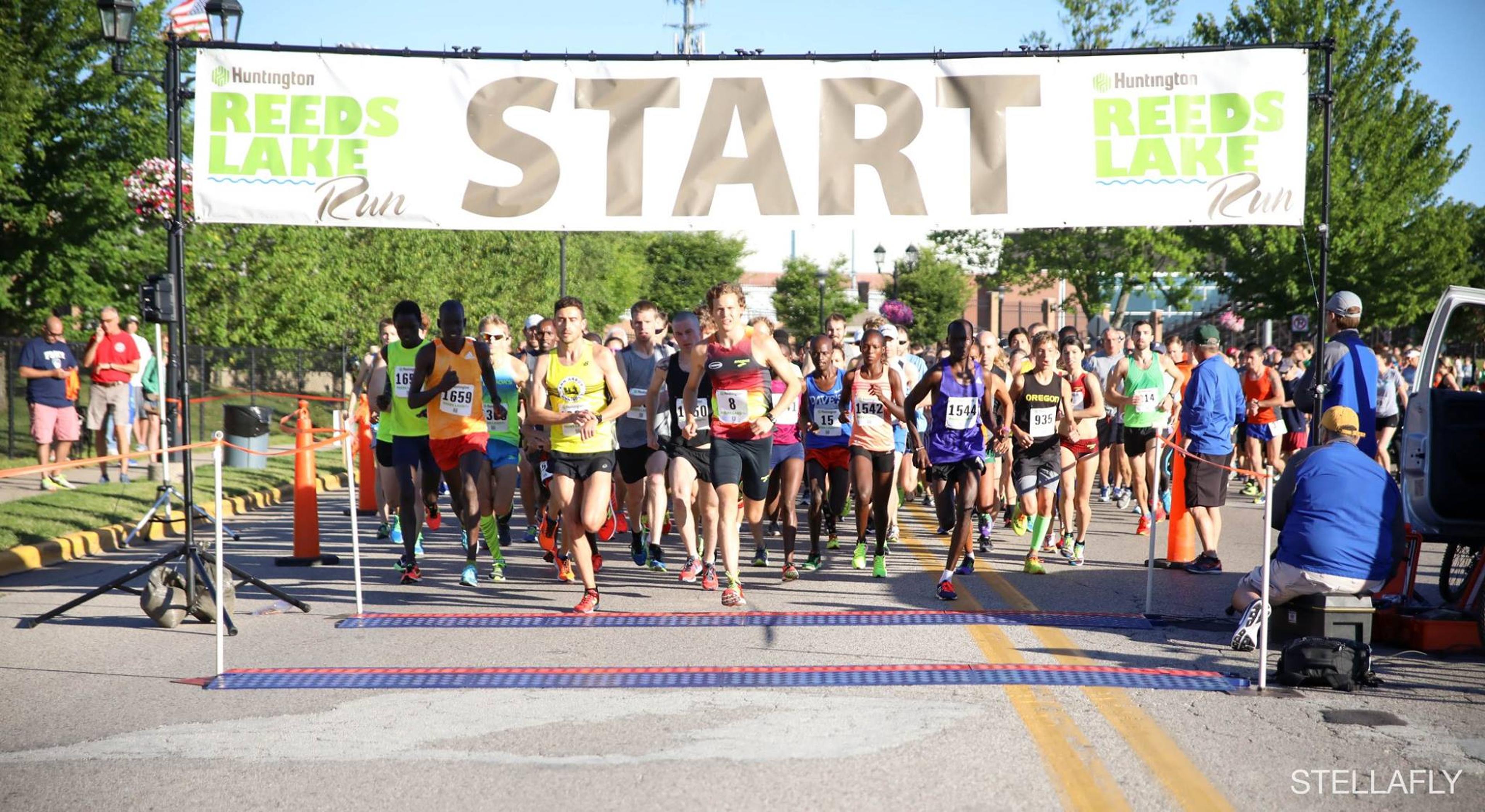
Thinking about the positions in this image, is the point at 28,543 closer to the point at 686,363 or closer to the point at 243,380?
the point at 686,363

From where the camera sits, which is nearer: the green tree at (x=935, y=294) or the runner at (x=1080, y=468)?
the runner at (x=1080, y=468)

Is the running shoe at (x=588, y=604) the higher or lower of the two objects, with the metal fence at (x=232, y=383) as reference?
lower

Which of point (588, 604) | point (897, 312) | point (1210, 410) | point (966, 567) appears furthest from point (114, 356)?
point (897, 312)

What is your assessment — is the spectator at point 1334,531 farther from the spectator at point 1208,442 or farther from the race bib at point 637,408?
the race bib at point 637,408

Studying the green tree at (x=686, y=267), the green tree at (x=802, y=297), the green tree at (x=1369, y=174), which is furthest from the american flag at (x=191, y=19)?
the green tree at (x=686, y=267)

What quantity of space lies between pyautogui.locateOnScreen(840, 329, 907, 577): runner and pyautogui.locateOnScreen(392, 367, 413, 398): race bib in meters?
3.37

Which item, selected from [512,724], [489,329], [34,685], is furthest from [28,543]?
[512,724]

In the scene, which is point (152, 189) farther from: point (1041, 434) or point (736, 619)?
point (1041, 434)

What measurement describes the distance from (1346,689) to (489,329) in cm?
726

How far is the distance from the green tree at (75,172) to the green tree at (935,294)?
47.8m

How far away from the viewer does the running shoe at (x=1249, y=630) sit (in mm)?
7426

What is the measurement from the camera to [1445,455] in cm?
865

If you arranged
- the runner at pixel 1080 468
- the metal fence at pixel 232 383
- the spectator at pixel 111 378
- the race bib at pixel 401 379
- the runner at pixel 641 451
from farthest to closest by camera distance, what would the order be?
the metal fence at pixel 232 383, the spectator at pixel 111 378, the runner at pixel 1080 468, the runner at pixel 641 451, the race bib at pixel 401 379

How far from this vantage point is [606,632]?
27.5ft
